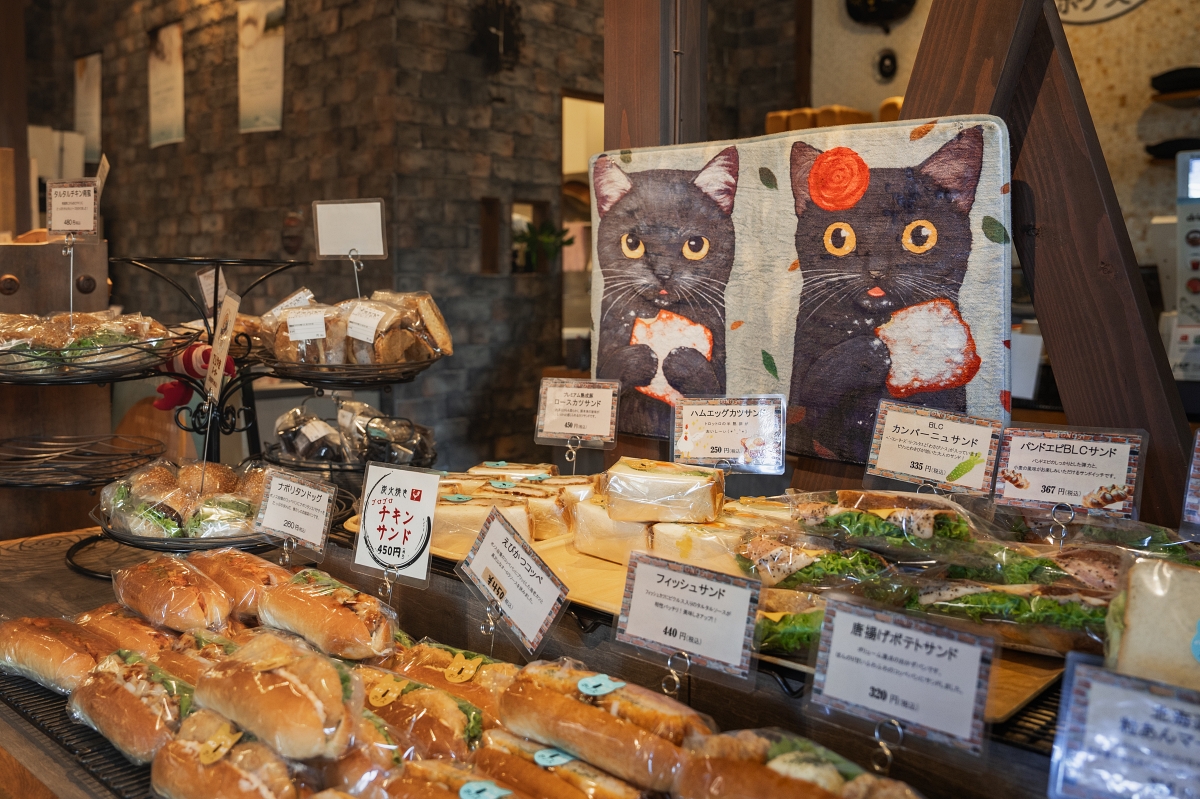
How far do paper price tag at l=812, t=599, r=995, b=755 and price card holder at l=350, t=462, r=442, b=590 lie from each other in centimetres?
60

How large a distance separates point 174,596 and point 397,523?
12.4 inches

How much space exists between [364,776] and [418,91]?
14.6 feet

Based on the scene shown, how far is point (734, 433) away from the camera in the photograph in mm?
1604

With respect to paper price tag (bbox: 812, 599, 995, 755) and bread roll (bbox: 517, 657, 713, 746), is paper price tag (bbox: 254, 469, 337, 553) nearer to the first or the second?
bread roll (bbox: 517, 657, 713, 746)

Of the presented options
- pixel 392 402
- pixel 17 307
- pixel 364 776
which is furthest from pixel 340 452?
pixel 392 402

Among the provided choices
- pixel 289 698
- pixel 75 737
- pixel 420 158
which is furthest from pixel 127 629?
A: pixel 420 158

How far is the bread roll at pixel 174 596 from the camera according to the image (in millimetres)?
1259

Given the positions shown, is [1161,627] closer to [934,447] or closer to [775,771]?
[775,771]

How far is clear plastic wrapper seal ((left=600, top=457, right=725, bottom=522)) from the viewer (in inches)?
53.7

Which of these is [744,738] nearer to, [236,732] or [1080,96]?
[236,732]

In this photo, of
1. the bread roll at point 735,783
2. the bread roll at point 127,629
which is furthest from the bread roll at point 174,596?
the bread roll at point 735,783

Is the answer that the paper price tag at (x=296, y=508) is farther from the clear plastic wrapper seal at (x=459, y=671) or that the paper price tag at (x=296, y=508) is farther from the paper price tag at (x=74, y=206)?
the paper price tag at (x=74, y=206)

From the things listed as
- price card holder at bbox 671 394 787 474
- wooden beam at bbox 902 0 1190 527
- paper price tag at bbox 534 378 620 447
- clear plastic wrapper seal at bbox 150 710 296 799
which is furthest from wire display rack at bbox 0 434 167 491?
wooden beam at bbox 902 0 1190 527

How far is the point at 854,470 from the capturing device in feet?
5.14
